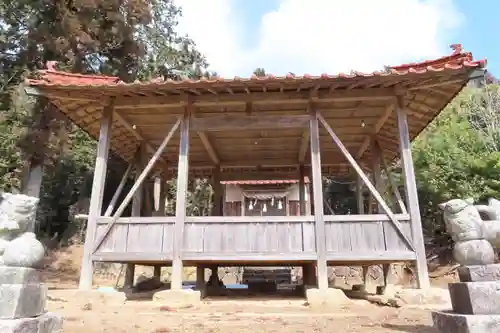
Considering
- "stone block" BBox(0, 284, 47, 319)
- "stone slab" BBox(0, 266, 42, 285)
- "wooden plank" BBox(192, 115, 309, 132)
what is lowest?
"stone block" BBox(0, 284, 47, 319)

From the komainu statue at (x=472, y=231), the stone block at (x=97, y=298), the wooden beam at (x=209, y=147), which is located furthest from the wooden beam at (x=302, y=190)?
the komainu statue at (x=472, y=231)

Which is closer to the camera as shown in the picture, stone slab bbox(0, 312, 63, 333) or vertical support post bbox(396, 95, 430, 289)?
stone slab bbox(0, 312, 63, 333)

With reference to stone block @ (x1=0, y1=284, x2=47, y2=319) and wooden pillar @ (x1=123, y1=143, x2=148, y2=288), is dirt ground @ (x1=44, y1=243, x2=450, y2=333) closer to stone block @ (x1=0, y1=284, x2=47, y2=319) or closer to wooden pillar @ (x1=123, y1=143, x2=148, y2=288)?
stone block @ (x1=0, y1=284, x2=47, y2=319)

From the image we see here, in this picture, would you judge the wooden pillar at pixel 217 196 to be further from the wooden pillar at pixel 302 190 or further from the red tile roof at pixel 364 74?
the red tile roof at pixel 364 74

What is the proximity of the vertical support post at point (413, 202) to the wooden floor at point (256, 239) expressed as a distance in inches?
5.8

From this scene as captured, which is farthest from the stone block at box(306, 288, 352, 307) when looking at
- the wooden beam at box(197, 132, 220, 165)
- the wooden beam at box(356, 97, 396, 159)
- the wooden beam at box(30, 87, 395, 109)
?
the wooden beam at box(197, 132, 220, 165)

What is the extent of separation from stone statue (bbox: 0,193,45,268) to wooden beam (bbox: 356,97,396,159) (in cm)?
685

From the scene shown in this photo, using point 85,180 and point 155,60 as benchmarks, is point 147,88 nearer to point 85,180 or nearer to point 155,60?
point 155,60

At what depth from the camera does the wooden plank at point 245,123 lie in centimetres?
808

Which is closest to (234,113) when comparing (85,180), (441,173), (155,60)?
(441,173)

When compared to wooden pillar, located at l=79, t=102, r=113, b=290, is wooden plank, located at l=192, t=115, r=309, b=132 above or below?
above

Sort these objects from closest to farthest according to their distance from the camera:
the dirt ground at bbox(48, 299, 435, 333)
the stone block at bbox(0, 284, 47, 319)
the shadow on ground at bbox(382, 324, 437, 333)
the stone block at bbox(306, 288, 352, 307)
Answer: the stone block at bbox(0, 284, 47, 319), the shadow on ground at bbox(382, 324, 437, 333), the dirt ground at bbox(48, 299, 435, 333), the stone block at bbox(306, 288, 352, 307)

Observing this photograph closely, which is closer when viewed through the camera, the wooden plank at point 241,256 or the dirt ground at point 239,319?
the dirt ground at point 239,319

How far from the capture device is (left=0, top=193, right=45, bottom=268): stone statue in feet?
11.4
